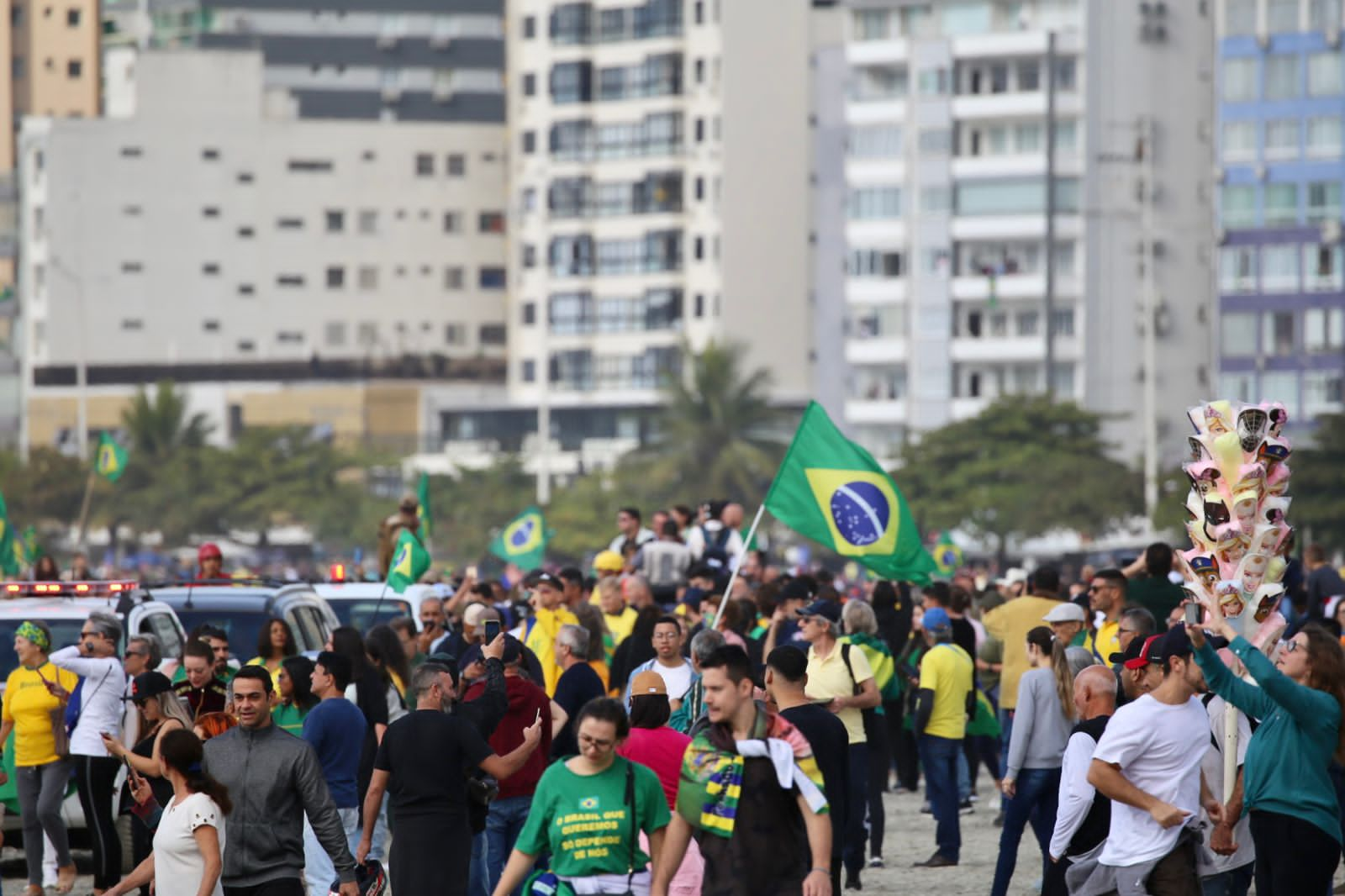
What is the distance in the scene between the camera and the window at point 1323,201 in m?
86.8

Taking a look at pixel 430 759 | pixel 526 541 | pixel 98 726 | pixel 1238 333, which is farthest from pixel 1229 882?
pixel 1238 333

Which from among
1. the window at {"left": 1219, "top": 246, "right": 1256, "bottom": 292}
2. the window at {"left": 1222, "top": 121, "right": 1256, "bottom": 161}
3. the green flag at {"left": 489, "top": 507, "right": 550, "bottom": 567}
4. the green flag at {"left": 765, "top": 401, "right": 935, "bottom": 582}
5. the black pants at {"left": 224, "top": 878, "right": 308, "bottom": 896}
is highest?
the window at {"left": 1222, "top": 121, "right": 1256, "bottom": 161}

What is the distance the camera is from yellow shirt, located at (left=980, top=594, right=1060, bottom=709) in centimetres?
1844

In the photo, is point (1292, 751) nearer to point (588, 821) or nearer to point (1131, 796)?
point (1131, 796)

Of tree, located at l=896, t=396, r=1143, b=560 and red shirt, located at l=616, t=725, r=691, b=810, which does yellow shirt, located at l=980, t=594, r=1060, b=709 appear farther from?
tree, located at l=896, t=396, r=1143, b=560

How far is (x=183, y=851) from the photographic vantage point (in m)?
10.9

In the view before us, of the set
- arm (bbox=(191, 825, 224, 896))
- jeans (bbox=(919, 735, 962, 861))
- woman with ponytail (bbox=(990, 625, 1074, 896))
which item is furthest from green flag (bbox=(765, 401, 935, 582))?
arm (bbox=(191, 825, 224, 896))

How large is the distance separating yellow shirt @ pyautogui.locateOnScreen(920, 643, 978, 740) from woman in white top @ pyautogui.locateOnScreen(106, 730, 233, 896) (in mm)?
7659

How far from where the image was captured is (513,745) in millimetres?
13461

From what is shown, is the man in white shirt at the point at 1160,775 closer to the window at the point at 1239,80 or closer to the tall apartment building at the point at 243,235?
the window at the point at 1239,80

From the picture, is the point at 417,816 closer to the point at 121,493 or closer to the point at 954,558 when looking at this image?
the point at 954,558

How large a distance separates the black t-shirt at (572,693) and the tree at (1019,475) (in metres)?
62.9

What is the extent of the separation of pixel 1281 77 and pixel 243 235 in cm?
5114

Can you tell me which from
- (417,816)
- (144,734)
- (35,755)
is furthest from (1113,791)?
(35,755)
